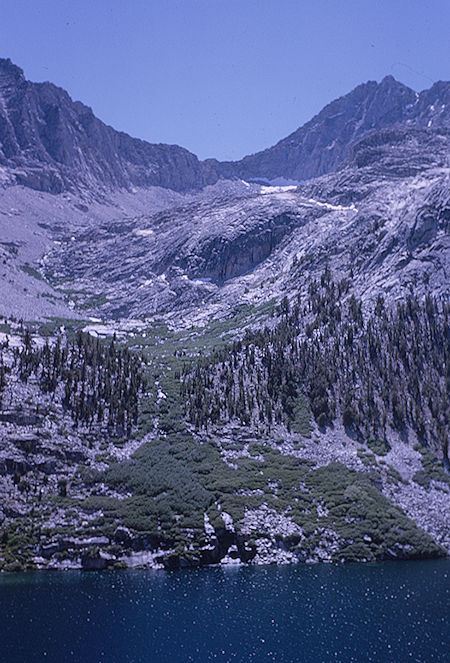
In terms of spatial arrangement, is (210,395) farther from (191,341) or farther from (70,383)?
(191,341)

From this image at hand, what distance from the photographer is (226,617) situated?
36.4 metres

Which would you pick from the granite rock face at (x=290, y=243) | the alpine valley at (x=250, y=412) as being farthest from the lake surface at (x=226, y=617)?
the granite rock face at (x=290, y=243)

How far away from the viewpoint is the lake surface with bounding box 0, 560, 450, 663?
1225 inches

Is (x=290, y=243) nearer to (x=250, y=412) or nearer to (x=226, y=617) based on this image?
(x=250, y=412)

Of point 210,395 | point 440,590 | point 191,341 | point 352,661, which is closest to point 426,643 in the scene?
point 352,661

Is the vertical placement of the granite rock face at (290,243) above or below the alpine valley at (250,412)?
above

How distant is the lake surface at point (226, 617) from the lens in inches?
1225

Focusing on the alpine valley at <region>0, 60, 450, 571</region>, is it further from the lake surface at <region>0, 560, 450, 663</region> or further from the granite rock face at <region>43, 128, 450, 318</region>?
the lake surface at <region>0, 560, 450, 663</region>

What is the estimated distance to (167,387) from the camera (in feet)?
269

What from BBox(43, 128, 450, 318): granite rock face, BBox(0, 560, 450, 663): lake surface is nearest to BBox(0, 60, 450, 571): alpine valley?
BBox(43, 128, 450, 318): granite rock face

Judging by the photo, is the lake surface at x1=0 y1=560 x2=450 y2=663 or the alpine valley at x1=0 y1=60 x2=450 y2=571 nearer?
the lake surface at x1=0 y1=560 x2=450 y2=663

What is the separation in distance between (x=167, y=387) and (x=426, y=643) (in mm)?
54594

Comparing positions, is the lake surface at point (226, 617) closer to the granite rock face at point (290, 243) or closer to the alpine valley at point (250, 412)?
the alpine valley at point (250, 412)

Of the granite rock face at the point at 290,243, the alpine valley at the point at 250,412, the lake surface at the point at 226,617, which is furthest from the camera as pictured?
the granite rock face at the point at 290,243
